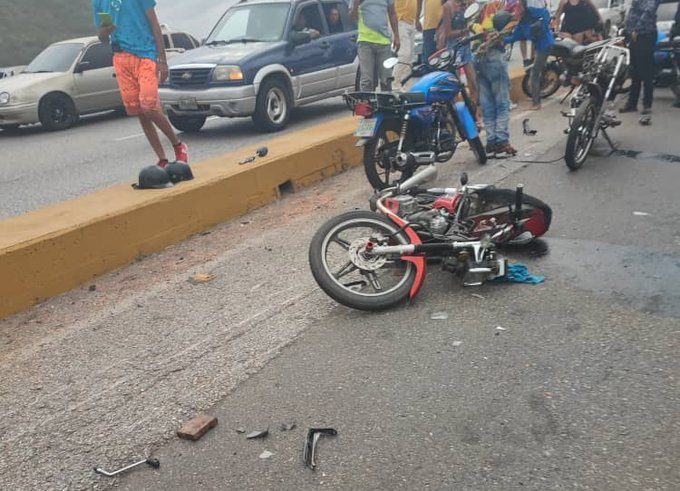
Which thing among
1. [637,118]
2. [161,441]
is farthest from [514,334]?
[637,118]

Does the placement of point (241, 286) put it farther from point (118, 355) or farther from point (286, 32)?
point (286, 32)

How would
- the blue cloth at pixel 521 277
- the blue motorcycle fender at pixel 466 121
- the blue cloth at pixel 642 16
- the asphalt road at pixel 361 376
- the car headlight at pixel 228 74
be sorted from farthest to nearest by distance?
the car headlight at pixel 228 74, the blue cloth at pixel 642 16, the blue motorcycle fender at pixel 466 121, the blue cloth at pixel 521 277, the asphalt road at pixel 361 376

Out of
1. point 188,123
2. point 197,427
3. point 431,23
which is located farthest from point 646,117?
point 197,427

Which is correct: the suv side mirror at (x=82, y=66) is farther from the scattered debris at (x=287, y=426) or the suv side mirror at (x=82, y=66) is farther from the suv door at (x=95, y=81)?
the scattered debris at (x=287, y=426)

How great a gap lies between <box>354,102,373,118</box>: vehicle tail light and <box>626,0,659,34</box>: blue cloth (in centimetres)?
447

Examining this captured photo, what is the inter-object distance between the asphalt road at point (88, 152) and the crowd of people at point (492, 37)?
7.20 ft

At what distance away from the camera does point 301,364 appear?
3.41m

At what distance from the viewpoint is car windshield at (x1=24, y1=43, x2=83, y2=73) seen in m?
13.4

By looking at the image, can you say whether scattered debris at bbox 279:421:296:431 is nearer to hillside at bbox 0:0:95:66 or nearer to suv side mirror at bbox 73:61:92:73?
suv side mirror at bbox 73:61:92:73

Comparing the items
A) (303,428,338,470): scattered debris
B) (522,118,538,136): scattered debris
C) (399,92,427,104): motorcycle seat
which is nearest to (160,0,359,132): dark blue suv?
(522,118,538,136): scattered debris

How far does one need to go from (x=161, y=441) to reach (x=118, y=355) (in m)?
0.98

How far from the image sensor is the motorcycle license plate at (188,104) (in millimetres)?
10000

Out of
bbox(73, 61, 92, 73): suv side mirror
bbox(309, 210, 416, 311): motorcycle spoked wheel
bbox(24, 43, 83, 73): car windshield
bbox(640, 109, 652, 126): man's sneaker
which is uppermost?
bbox(24, 43, 83, 73): car windshield

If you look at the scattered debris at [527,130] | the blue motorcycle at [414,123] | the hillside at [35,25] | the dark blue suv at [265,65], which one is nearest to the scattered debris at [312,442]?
the blue motorcycle at [414,123]
